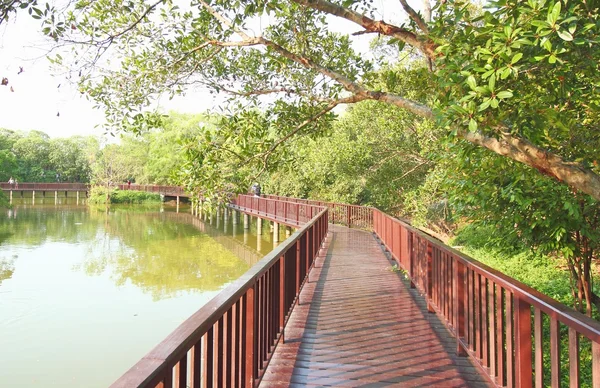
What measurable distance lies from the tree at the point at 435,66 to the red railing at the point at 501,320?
3.14 ft

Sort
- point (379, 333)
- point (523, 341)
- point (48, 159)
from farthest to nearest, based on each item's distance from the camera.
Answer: point (48, 159) → point (379, 333) → point (523, 341)

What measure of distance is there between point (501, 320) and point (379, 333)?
1939 mm

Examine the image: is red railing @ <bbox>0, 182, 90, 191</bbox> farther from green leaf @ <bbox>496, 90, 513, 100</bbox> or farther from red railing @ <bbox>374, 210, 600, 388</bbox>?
green leaf @ <bbox>496, 90, 513, 100</bbox>

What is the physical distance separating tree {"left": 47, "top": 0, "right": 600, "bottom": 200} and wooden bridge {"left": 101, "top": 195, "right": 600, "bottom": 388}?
1.03m

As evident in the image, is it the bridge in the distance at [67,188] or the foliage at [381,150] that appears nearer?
the foliage at [381,150]

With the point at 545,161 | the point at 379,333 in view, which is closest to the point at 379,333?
the point at 379,333

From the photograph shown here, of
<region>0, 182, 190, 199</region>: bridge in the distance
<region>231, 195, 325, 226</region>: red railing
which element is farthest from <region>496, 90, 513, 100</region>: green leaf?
<region>0, 182, 190, 199</region>: bridge in the distance

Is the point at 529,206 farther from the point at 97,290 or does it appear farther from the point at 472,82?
the point at 97,290

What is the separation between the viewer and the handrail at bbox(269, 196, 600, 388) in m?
1.85

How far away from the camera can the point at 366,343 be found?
4.12 metres

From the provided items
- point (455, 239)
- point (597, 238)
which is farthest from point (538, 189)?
point (455, 239)

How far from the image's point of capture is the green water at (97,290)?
8180mm

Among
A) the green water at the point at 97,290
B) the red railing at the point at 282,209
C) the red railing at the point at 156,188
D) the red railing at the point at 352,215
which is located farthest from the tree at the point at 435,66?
the red railing at the point at 156,188

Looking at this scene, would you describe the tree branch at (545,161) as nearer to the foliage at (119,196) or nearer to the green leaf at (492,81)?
the green leaf at (492,81)
